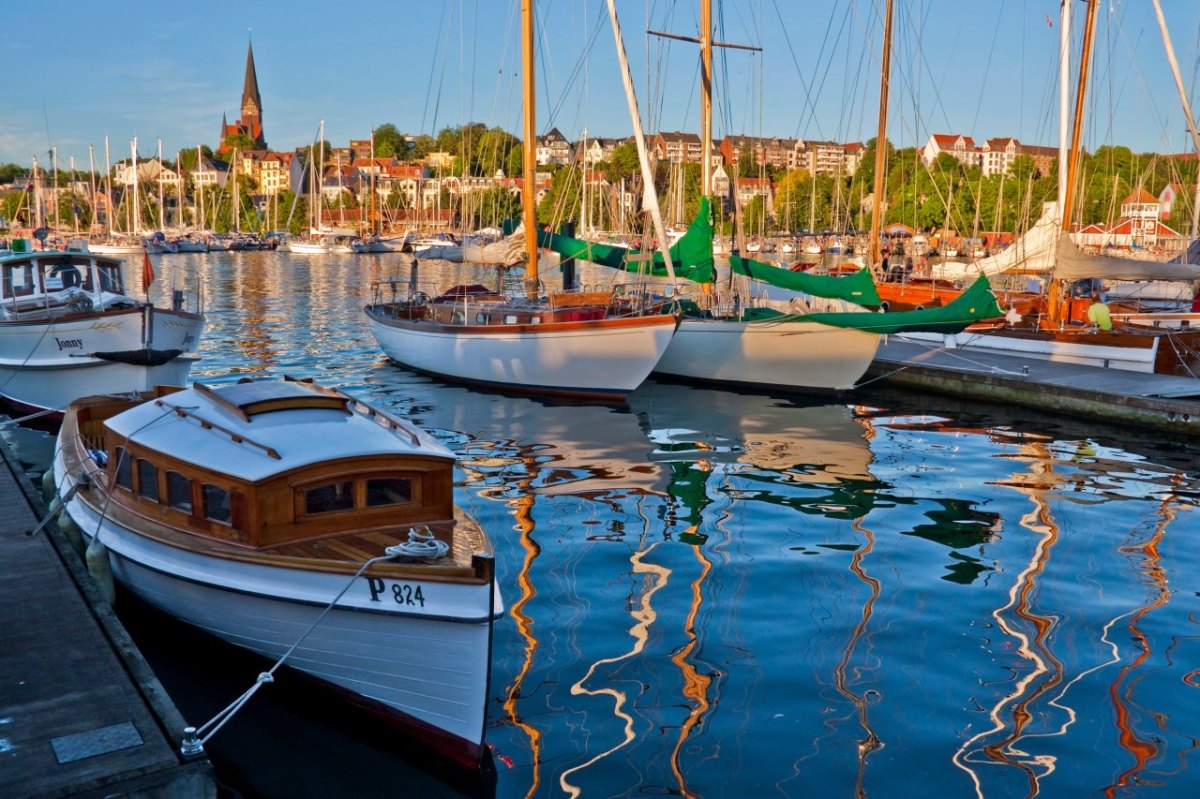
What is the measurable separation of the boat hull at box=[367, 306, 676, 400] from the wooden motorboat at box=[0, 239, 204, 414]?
6.76m

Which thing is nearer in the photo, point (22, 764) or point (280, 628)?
point (22, 764)

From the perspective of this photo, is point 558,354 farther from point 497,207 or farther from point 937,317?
point 497,207

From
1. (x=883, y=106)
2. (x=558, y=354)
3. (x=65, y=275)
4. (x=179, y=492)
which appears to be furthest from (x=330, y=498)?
(x=883, y=106)

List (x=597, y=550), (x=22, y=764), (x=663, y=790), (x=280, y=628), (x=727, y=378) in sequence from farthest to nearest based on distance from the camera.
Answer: (x=727, y=378) < (x=597, y=550) < (x=280, y=628) < (x=663, y=790) < (x=22, y=764)

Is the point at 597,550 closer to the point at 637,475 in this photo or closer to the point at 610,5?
the point at 637,475

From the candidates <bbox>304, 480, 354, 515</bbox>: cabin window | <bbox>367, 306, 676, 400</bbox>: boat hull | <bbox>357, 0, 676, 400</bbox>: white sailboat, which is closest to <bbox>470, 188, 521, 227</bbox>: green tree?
<bbox>357, 0, 676, 400</bbox>: white sailboat

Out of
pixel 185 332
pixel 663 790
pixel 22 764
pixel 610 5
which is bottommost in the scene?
→ pixel 663 790

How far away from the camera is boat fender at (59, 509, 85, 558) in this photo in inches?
526

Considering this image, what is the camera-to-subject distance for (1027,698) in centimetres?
1052

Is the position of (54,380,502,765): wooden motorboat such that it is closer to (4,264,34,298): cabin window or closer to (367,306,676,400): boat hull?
(367,306,676,400): boat hull

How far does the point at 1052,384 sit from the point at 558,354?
470 inches

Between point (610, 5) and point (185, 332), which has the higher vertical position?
point (610, 5)

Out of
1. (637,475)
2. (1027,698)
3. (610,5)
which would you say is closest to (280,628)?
(1027,698)

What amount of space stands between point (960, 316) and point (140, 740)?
21.4 m
